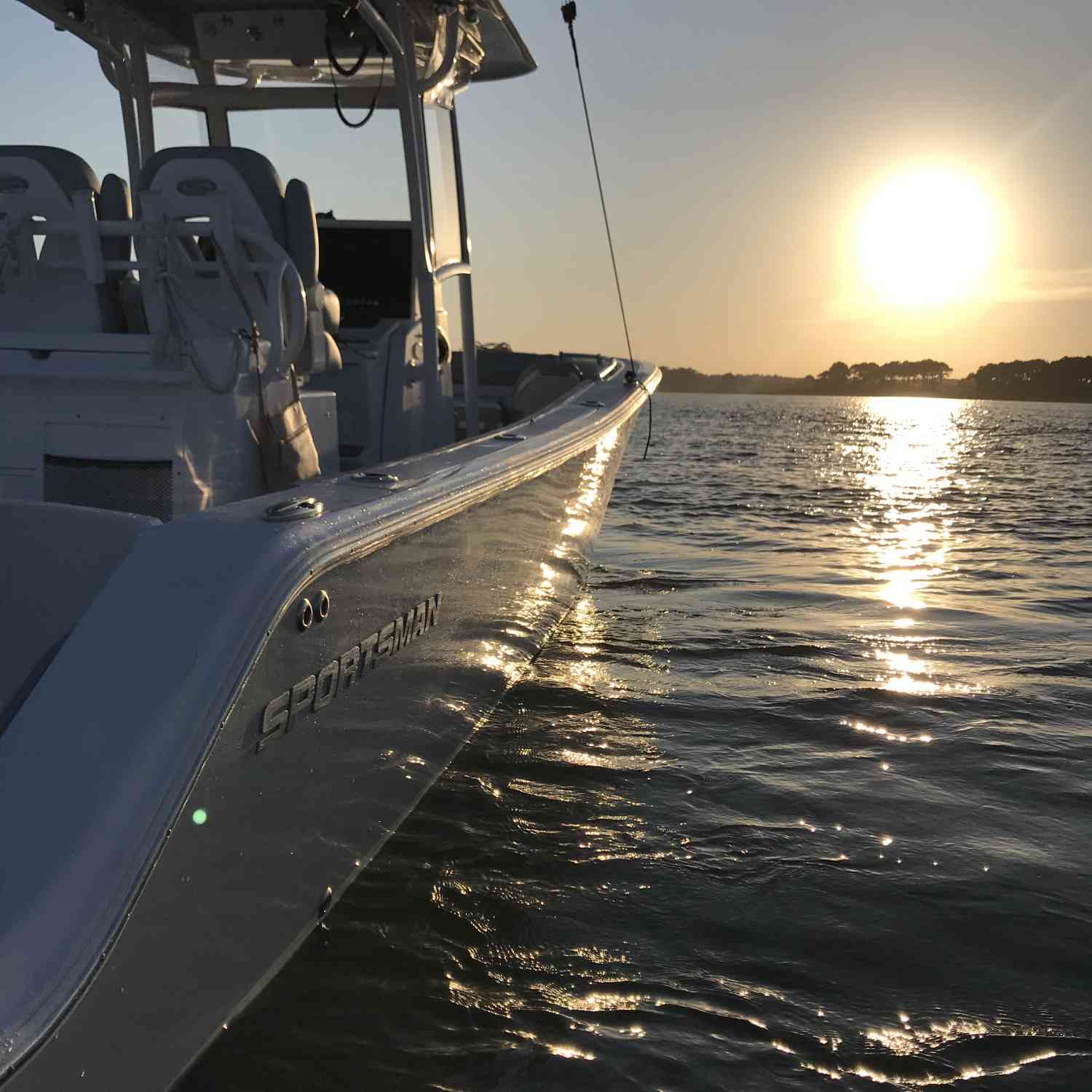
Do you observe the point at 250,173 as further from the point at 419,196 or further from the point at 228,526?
the point at 228,526

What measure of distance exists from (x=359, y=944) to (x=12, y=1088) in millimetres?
1236

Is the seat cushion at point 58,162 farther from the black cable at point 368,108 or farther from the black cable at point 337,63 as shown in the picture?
the black cable at point 368,108

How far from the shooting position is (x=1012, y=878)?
9.88 feet

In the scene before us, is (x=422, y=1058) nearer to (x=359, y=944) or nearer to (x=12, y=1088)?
(x=359, y=944)

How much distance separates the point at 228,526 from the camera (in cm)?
197

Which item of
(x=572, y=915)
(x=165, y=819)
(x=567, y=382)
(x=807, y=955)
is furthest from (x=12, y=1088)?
(x=567, y=382)

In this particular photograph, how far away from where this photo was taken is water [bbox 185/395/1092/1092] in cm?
227

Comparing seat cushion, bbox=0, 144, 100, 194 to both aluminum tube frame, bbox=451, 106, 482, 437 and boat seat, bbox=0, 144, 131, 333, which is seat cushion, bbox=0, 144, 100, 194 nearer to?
boat seat, bbox=0, 144, 131, 333

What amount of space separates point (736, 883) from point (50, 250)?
2646 millimetres

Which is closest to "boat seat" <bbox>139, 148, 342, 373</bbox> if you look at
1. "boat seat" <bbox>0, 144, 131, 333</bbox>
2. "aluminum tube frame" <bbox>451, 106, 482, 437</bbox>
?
"boat seat" <bbox>0, 144, 131, 333</bbox>

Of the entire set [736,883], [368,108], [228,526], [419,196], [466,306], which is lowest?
[736,883]

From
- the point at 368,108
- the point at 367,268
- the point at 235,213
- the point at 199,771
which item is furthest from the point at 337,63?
the point at 199,771

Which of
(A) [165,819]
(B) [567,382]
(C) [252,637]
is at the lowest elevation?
(A) [165,819]

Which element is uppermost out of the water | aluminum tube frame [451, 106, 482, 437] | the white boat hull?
aluminum tube frame [451, 106, 482, 437]
